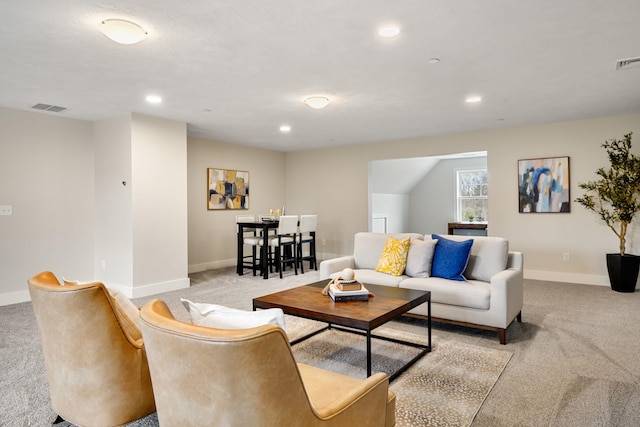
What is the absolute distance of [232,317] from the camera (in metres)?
1.35

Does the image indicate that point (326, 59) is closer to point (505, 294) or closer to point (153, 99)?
point (153, 99)

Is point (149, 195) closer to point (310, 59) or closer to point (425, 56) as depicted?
point (310, 59)

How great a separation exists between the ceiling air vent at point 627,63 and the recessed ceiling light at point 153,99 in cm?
444

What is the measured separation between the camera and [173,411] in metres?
1.17

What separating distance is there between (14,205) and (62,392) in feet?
12.9

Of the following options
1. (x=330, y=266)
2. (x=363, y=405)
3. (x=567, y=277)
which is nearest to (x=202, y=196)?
(x=330, y=266)

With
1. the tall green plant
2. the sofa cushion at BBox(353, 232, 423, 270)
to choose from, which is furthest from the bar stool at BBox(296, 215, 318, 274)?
the tall green plant

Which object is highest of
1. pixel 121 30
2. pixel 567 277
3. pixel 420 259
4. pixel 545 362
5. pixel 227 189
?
pixel 121 30

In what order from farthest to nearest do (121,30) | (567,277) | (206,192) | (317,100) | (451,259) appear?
1. (206,192)
2. (567,277)
3. (317,100)
4. (451,259)
5. (121,30)

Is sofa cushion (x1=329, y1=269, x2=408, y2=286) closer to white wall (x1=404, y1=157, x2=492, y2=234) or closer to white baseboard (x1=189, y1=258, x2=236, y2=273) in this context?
white baseboard (x1=189, y1=258, x2=236, y2=273)

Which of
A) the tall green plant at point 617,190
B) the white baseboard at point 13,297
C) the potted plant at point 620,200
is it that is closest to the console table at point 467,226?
the tall green plant at point 617,190

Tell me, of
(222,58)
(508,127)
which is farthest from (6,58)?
(508,127)

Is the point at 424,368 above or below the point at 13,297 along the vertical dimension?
below

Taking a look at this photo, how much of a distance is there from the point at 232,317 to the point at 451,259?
9.08 ft
